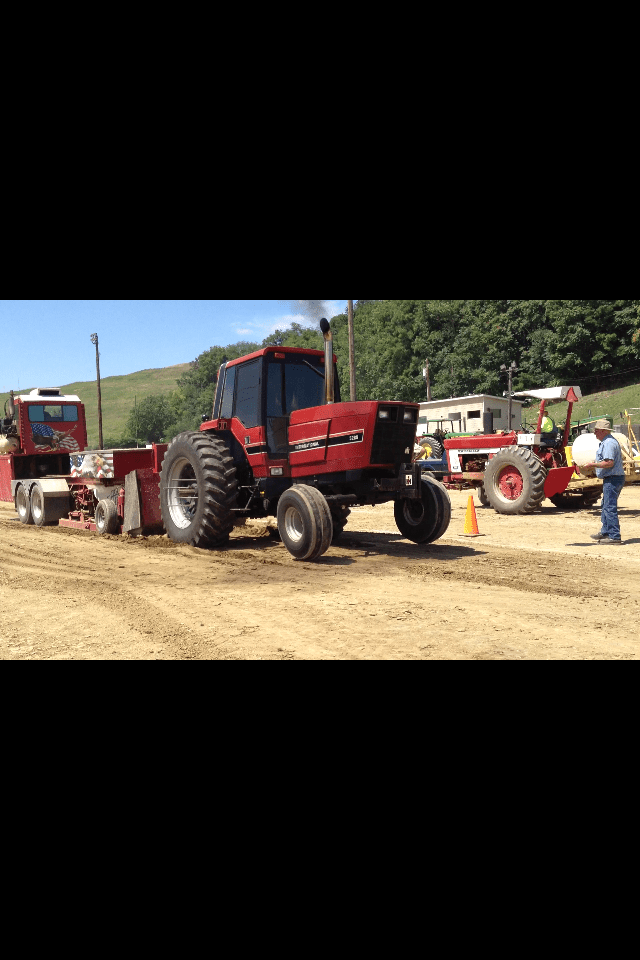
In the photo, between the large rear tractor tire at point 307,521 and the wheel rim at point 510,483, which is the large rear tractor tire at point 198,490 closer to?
the large rear tractor tire at point 307,521

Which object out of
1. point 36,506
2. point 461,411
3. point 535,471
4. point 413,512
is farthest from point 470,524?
point 461,411

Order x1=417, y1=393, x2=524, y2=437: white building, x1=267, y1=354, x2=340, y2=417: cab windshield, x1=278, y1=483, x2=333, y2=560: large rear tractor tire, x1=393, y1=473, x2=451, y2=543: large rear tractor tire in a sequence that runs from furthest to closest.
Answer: x1=417, y1=393, x2=524, y2=437: white building → x1=393, y1=473, x2=451, y2=543: large rear tractor tire → x1=267, y1=354, x2=340, y2=417: cab windshield → x1=278, y1=483, x2=333, y2=560: large rear tractor tire

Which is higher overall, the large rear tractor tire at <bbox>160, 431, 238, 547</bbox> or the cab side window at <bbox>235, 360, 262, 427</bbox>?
the cab side window at <bbox>235, 360, 262, 427</bbox>

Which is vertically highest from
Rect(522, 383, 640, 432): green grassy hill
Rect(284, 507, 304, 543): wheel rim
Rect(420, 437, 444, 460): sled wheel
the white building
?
Rect(522, 383, 640, 432): green grassy hill

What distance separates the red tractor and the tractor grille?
0.05 ft

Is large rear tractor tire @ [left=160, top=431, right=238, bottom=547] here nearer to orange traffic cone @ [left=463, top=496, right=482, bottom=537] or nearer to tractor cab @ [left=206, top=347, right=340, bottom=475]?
tractor cab @ [left=206, top=347, right=340, bottom=475]

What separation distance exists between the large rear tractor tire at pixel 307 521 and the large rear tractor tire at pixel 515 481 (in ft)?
20.7

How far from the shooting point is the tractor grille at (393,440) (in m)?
9.14

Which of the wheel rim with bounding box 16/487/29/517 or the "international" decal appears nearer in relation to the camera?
the "international" decal

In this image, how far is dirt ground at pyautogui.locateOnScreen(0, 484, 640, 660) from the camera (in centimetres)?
524

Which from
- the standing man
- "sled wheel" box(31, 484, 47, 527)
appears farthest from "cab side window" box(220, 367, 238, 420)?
"sled wheel" box(31, 484, 47, 527)

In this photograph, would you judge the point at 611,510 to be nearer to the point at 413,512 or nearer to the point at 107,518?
the point at 413,512

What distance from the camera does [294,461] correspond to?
9836 millimetres

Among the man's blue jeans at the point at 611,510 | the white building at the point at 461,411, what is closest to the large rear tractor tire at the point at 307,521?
the man's blue jeans at the point at 611,510
